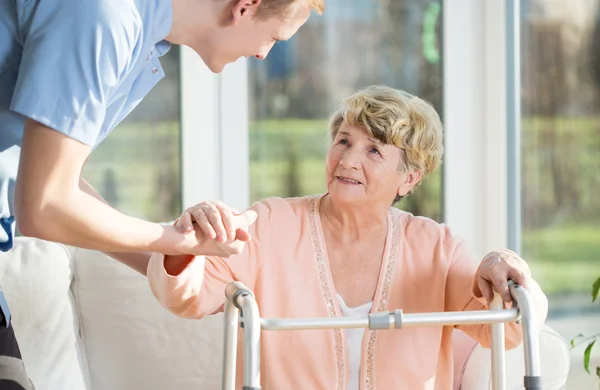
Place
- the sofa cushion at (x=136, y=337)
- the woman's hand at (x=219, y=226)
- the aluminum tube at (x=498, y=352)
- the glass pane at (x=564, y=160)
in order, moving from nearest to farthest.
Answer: the woman's hand at (x=219, y=226) < the aluminum tube at (x=498, y=352) < the sofa cushion at (x=136, y=337) < the glass pane at (x=564, y=160)

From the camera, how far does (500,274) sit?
1913 mm

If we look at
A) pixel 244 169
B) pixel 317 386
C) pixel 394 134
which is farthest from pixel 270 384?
pixel 244 169

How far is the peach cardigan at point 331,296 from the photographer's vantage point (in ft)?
6.80

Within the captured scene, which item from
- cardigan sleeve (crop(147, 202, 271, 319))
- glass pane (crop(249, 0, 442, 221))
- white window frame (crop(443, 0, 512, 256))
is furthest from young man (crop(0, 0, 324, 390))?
white window frame (crop(443, 0, 512, 256))

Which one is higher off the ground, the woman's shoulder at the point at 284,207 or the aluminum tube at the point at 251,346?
the woman's shoulder at the point at 284,207

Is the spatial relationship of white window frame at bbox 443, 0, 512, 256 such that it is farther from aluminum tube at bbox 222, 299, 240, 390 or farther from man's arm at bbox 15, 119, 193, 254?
man's arm at bbox 15, 119, 193, 254

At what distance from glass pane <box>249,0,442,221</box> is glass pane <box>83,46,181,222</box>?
31 cm

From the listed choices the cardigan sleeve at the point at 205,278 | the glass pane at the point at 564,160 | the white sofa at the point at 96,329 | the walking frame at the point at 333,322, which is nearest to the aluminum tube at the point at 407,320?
the walking frame at the point at 333,322

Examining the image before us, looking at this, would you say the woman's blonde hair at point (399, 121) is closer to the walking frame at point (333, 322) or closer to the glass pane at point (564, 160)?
the walking frame at point (333, 322)

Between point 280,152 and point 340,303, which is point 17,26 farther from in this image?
point 280,152

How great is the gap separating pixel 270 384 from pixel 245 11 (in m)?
1.03

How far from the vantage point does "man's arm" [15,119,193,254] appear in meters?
1.14

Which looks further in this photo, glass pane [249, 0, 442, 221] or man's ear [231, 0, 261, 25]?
glass pane [249, 0, 442, 221]

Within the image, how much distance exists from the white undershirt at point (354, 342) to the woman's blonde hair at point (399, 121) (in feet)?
1.26
